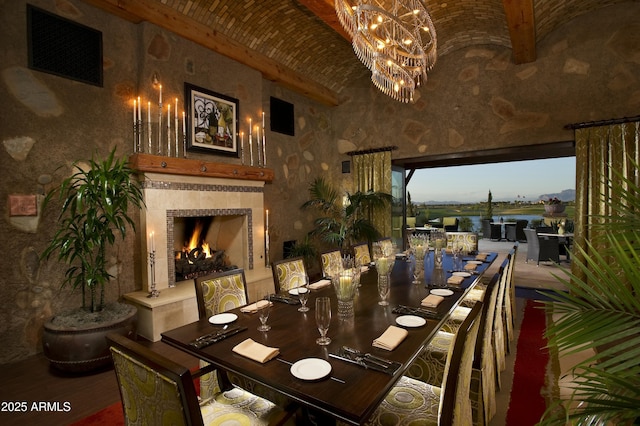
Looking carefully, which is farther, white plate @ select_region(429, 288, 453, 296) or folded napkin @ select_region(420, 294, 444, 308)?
white plate @ select_region(429, 288, 453, 296)

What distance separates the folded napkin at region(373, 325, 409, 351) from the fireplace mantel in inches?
110

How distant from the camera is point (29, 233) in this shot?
269cm

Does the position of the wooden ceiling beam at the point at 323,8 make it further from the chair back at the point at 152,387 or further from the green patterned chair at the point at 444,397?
the chair back at the point at 152,387

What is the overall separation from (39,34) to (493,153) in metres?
5.56

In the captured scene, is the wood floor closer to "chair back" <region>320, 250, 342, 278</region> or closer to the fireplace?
"chair back" <region>320, 250, 342, 278</region>

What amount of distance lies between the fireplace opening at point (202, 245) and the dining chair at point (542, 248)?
5.94 m

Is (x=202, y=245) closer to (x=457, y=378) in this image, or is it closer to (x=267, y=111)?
(x=267, y=111)

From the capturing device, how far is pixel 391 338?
144cm

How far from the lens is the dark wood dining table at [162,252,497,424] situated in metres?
1.07

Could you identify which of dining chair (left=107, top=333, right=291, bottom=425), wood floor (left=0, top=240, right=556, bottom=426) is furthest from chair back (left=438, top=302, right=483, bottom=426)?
wood floor (left=0, top=240, right=556, bottom=426)

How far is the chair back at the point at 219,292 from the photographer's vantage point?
2.02m

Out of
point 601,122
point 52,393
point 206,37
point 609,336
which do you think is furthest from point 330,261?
point 601,122

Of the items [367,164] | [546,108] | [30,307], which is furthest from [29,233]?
[546,108]

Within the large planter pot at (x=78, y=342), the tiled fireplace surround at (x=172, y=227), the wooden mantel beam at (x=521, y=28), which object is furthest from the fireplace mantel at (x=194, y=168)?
the wooden mantel beam at (x=521, y=28)
